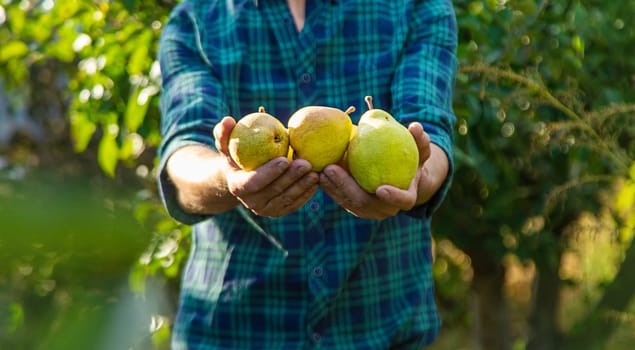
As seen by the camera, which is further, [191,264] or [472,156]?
[472,156]

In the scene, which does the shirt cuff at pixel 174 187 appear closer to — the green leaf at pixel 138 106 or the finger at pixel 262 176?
the finger at pixel 262 176

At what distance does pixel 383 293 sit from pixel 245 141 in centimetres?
54

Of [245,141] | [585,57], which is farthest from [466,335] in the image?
[245,141]

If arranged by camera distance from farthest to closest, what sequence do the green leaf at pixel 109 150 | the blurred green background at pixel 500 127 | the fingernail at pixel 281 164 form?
the green leaf at pixel 109 150
the blurred green background at pixel 500 127
the fingernail at pixel 281 164

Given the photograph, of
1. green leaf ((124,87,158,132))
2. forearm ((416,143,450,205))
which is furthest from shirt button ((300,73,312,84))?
green leaf ((124,87,158,132))

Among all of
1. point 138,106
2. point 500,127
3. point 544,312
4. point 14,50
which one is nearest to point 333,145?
point 138,106

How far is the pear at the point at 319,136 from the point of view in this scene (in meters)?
1.46

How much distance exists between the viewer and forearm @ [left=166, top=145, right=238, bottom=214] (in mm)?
1601

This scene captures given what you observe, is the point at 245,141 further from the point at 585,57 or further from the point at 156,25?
the point at 585,57

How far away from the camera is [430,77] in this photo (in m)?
1.86

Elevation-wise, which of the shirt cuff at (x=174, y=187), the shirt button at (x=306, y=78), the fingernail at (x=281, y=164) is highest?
the fingernail at (x=281, y=164)

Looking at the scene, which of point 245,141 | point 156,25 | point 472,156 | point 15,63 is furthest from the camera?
point 15,63

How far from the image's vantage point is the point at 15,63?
10.7 ft

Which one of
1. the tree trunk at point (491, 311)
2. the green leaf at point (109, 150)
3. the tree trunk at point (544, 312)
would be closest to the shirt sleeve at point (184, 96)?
the green leaf at point (109, 150)
